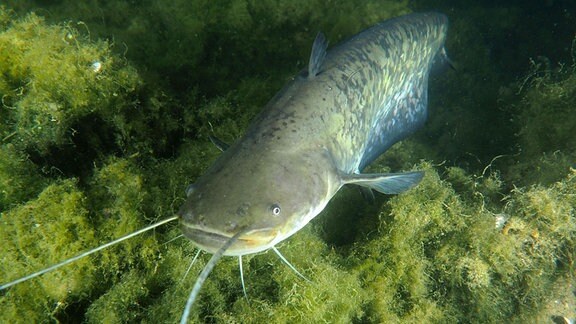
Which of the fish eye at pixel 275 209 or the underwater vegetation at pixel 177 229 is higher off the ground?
the fish eye at pixel 275 209

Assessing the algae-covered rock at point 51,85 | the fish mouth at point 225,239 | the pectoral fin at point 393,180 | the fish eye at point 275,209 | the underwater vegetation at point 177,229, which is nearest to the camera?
the fish mouth at point 225,239

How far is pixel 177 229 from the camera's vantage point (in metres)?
2.31

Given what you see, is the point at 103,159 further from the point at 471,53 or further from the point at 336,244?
the point at 471,53

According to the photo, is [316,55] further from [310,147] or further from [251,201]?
[251,201]

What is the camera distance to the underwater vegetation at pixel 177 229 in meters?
2.18

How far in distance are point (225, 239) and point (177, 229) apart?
2.66 ft

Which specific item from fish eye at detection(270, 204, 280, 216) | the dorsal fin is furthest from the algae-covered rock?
fish eye at detection(270, 204, 280, 216)

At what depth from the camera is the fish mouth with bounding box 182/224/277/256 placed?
1635mm

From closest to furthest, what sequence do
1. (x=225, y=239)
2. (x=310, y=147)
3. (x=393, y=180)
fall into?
(x=225, y=239)
(x=310, y=147)
(x=393, y=180)

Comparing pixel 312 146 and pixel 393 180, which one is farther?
pixel 393 180

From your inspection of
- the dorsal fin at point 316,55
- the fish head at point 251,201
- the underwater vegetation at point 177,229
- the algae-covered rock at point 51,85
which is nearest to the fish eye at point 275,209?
the fish head at point 251,201

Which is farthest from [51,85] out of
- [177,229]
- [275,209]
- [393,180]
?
[393,180]

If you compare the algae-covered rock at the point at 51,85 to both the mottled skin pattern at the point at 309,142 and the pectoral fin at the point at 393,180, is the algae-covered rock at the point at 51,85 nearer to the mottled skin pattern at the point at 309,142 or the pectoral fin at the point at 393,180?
the mottled skin pattern at the point at 309,142

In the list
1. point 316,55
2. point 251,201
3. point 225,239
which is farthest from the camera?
point 316,55
